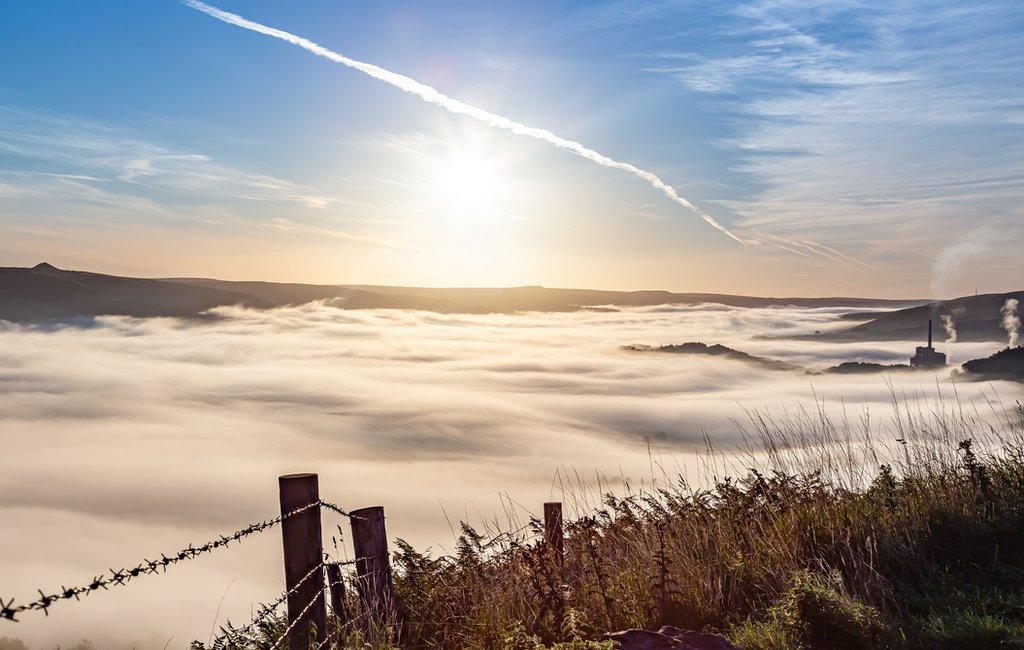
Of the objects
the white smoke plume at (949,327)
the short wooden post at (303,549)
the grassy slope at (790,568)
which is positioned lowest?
the white smoke plume at (949,327)

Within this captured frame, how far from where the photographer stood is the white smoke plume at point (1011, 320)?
417 ft

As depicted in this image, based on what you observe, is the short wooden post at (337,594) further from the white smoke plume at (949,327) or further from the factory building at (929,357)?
the white smoke plume at (949,327)

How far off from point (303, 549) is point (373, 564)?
1.02 meters

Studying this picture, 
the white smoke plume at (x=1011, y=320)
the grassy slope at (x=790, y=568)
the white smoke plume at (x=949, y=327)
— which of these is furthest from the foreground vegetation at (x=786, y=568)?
the white smoke plume at (x=949, y=327)

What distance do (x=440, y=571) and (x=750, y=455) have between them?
456 cm

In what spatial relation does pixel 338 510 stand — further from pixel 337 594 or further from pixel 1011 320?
pixel 1011 320

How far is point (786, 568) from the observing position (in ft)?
22.9

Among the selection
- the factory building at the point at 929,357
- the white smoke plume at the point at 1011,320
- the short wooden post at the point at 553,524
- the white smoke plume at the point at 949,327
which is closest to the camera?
the short wooden post at the point at 553,524

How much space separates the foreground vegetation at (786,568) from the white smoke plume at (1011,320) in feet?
450

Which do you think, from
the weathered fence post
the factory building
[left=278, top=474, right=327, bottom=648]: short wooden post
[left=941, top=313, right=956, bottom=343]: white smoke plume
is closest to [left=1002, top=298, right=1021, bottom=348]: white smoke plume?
[left=941, top=313, right=956, bottom=343]: white smoke plume

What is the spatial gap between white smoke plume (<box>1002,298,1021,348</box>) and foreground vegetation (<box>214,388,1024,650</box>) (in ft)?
450

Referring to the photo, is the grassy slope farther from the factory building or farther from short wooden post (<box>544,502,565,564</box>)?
the factory building

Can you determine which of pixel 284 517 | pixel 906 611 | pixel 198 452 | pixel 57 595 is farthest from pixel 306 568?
pixel 198 452

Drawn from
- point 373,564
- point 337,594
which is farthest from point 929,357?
point 337,594
